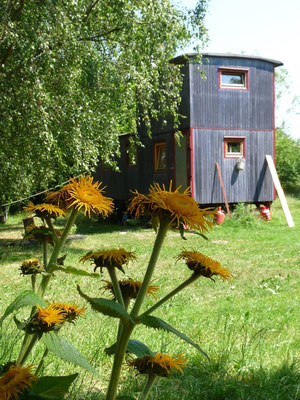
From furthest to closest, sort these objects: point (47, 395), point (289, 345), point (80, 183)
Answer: point (289, 345) < point (80, 183) < point (47, 395)

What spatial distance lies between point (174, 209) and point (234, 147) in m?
15.9

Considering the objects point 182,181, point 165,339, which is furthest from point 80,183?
point 182,181

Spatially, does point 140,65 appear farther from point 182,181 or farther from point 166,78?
point 182,181

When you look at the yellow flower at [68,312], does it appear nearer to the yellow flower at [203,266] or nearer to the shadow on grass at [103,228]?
the yellow flower at [203,266]

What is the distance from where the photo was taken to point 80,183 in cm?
126

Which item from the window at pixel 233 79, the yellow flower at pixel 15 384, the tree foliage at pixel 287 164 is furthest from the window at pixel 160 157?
the yellow flower at pixel 15 384

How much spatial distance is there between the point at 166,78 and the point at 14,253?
5.69m

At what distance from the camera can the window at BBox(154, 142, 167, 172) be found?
17156 mm

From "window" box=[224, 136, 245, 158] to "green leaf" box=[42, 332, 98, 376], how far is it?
15.5 m

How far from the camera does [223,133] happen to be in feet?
53.1

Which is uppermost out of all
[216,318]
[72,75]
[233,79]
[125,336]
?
[233,79]

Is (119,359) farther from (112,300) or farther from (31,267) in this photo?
(31,267)

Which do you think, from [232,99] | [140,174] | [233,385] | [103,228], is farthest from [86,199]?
[140,174]

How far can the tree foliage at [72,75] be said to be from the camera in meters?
8.45
